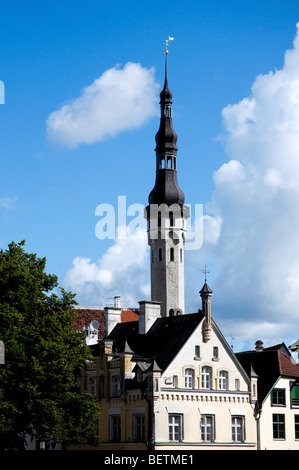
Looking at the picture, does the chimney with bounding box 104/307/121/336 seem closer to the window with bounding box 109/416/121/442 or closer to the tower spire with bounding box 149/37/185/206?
the window with bounding box 109/416/121/442

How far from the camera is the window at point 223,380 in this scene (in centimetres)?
6831

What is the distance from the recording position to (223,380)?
68562 mm

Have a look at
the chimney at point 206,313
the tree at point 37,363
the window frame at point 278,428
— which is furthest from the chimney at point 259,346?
the tree at point 37,363

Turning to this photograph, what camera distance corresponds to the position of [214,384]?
67500 millimetres

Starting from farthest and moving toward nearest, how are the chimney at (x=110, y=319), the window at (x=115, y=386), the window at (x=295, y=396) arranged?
the chimney at (x=110, y=319) → the window at (x=295, y=396) → the window at (x=115, y=386)

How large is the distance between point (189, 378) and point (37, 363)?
13.0 meters

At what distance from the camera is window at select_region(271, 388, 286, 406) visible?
71.1 meters

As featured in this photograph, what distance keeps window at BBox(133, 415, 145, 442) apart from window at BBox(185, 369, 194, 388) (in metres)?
4.18

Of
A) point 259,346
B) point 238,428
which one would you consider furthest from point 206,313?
point 259,346

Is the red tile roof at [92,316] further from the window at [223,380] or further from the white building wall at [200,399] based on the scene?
the white building wall at [200,399]

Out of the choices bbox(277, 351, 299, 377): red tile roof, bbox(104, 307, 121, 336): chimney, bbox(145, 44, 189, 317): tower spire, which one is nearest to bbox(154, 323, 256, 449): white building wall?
bbox(277, 351, 299, 377): red tile roof

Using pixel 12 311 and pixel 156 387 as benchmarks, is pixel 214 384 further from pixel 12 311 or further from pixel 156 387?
pixel 12 311

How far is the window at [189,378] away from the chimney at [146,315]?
7176 mm
